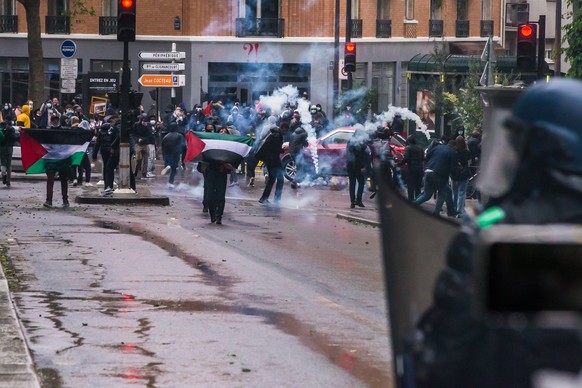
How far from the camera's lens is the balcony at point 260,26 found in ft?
173

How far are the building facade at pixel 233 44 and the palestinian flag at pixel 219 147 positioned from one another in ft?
85.4

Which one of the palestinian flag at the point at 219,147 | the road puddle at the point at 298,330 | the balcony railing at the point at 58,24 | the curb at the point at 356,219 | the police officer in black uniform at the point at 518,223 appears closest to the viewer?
the police officer in black uniform at the point at 518,223

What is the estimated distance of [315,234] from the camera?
19391 mm

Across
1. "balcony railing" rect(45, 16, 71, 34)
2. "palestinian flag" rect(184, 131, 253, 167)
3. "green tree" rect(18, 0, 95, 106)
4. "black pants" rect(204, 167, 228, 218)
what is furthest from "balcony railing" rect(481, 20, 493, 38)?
"black pants" rect(204, 167, 228, 218)

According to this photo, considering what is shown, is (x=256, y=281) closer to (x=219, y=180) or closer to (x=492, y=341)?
(x=219, y=180)

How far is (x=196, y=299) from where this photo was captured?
11742 mm

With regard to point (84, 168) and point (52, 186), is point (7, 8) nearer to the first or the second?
point (84, 168)

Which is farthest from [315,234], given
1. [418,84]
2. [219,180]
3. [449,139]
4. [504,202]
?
[418,84]

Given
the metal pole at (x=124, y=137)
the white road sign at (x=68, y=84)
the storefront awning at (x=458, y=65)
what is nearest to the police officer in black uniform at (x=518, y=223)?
the metal pole at (x=124, y=137)

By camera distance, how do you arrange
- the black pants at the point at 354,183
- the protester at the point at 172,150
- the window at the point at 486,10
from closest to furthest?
the black pants at the point at 354,183 → the protester at the point at 172,150 → the window at the point at 486,10

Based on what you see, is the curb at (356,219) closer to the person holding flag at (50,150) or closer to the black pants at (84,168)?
the person holding flag at (50,150)

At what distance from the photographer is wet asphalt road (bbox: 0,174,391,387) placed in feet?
27.5

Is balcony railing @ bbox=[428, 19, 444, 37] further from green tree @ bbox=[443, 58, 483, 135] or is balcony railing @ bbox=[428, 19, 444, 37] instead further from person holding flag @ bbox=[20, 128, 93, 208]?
person holding flag @ bbox=[20, 128, 93, 208]

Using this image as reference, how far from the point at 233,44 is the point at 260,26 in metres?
1.34
